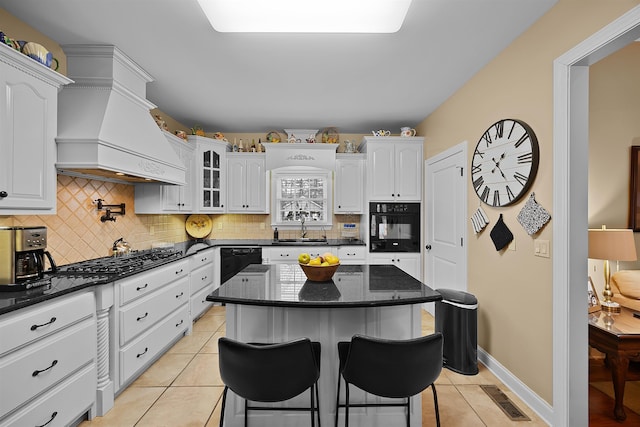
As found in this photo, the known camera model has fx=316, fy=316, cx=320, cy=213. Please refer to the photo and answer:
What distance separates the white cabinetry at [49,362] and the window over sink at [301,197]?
2.95m

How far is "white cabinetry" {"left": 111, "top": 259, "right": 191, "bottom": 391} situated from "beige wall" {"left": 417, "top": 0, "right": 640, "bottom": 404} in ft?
9.52

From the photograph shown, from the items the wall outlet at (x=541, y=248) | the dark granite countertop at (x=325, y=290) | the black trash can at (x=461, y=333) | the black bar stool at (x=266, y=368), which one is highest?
the wall outlet at (x=541, y=248)

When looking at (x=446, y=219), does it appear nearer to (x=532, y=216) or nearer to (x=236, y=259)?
(x=532, y=216)

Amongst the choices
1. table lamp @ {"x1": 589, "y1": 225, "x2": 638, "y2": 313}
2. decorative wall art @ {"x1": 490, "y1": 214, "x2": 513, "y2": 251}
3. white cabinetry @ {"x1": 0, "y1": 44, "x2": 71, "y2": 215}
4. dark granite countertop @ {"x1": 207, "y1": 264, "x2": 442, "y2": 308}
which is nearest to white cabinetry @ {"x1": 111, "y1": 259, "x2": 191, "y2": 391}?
white cabinetry @ {"x1": 0, "y1": 44, "x2": 71, "y2": 215}

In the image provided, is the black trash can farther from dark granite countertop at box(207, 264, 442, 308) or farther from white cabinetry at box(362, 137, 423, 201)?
white cabinetry at box(362, 137, 423, 201)

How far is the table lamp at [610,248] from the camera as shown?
89.5 inches

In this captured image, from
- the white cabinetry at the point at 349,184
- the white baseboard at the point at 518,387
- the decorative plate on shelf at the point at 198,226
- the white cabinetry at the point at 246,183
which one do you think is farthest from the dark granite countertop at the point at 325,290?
the decorative plate on shelf at the point at 198,226

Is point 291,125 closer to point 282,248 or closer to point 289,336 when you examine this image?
point 282,248

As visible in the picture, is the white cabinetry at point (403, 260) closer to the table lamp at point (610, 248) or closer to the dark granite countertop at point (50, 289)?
the table lamp at point (610, 248)

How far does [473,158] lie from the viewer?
2.99 metres

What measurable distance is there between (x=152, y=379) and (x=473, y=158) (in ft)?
11.2

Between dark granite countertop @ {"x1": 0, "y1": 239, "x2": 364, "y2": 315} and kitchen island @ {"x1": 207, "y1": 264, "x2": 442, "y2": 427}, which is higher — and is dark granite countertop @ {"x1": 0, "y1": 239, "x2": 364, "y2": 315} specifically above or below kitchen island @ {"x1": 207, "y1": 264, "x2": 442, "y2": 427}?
above

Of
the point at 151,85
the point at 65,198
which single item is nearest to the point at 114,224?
the point at 65,198

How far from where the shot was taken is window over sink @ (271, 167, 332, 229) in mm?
4715
